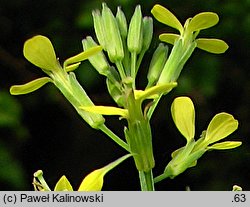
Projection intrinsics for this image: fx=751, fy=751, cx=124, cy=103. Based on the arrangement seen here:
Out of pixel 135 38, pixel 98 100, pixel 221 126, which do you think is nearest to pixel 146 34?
pixel 135 38

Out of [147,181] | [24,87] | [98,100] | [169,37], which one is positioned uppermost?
[98,100]

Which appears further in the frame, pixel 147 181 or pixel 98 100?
pixel 98 100

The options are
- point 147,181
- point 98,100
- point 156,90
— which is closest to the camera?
point 156,90

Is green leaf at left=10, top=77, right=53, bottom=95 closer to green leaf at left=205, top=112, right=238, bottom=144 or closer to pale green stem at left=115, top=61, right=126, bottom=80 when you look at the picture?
pale green stem at left=115, top=61, right=126, bottom=80

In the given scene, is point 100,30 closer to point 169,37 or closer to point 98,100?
point 169,37

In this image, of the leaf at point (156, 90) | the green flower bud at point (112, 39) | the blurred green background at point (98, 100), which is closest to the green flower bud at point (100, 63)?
the green flower bud at point (112, 39)
